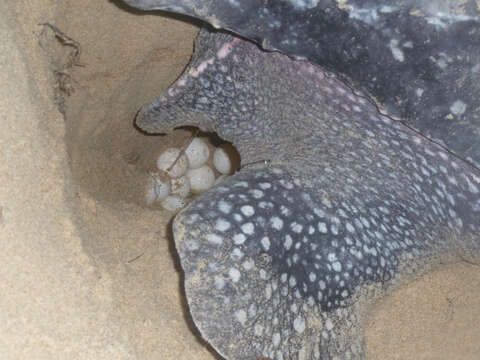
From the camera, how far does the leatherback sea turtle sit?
3.83 ft

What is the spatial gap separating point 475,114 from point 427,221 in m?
0.33

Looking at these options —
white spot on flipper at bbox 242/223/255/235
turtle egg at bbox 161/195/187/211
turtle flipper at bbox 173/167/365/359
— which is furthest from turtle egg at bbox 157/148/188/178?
white spot on flipper at bbox 242/223/255/235

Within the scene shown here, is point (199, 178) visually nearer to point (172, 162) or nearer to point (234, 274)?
point (172, 162)

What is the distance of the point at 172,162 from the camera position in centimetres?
229

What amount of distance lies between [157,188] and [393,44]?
4.34 ft

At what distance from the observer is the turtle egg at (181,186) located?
234 cm

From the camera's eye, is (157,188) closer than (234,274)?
No

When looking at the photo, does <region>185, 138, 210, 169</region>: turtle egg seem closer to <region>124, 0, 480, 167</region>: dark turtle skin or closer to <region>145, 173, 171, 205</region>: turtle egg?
<region>145, 173, 171, 205</region>: turtle egg

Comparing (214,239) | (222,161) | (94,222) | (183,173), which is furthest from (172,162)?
(214,239)

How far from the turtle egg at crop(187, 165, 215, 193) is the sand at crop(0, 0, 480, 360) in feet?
1.15

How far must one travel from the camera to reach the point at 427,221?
142 centimetres

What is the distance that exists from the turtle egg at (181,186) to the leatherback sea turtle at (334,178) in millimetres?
869

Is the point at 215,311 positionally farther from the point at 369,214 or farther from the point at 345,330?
the point at 369,214

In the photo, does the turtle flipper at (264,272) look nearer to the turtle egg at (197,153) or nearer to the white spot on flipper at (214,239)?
the white spot on flipper at (214,239)
